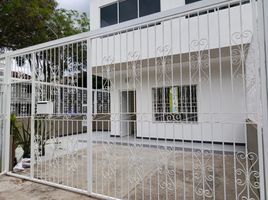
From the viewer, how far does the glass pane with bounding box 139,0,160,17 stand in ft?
22.7

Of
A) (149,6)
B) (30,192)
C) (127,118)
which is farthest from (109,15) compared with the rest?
(30,192)

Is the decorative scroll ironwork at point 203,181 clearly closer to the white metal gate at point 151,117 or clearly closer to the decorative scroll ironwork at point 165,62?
the white metal gate at point 151,117

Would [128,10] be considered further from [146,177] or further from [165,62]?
[146,177]

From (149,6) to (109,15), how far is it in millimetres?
1749

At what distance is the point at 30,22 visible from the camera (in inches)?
359

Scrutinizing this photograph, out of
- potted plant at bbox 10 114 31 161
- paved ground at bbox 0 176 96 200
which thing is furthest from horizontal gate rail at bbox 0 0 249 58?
paved ground at bbox 0 176 96 200

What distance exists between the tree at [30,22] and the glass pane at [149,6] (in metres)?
5.02

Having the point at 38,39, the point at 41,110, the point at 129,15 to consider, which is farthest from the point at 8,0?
the point at 41,110

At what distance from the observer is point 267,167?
74.4 inches

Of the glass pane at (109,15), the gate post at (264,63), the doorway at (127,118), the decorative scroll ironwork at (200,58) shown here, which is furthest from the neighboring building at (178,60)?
the gate post at (264,63)

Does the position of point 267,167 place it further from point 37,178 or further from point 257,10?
point 37,178

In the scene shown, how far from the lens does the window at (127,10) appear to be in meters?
7.04

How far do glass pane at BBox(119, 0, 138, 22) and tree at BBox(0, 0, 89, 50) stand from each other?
13.6 ft

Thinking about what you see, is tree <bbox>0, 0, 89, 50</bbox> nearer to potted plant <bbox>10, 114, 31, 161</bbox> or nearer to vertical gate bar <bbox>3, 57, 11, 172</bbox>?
vertical gate bar <bbox>3, 57, 11, 172</bbox>
